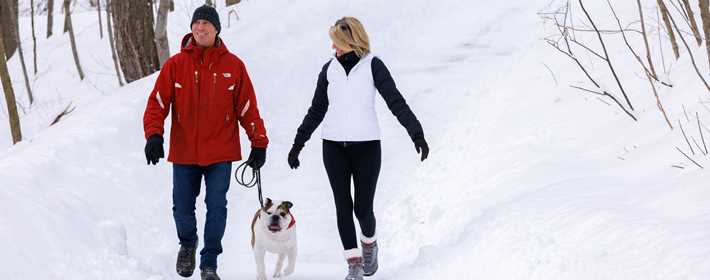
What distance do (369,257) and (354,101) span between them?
4.07 ft

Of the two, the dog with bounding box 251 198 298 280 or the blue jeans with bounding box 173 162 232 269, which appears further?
the dog with bounding box 251 198 298 280

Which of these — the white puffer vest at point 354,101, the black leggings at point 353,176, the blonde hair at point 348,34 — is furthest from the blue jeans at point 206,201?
the blonde hair at point 348,34

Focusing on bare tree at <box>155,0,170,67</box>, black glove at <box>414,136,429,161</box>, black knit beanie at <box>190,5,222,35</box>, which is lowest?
bare tree at <box>155,0,170,67</box>

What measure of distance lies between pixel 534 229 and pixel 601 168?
1611mm

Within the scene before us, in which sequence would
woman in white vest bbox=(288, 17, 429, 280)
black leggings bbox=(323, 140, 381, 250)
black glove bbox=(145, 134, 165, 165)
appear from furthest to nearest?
black leggings bbox=(323, 140, 381, 250)
woman in white vest bbox=(288, 17, 429, 280)
black glove bbox=(145, 134, 165, 165)

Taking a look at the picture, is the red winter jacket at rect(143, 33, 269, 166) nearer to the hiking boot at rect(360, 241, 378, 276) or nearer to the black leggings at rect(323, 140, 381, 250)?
the black leggings at rect(323, 140, 381, 250)

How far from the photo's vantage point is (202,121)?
506 centimetres

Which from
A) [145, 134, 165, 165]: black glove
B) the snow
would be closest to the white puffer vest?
the snow

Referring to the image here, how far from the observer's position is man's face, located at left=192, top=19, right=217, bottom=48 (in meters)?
5.09

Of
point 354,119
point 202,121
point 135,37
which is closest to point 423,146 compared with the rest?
point 354,119

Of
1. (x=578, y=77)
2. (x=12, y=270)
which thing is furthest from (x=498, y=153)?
(x=12, y=270)

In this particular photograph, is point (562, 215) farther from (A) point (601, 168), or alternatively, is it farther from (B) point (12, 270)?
(B) point (12, 270)

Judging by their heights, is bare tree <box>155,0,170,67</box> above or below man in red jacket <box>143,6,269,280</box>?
below

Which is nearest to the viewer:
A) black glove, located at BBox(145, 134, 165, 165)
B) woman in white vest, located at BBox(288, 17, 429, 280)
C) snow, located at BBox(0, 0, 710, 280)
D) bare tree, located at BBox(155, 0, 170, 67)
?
snow, located at BBox(0, 0, 710, 280)
